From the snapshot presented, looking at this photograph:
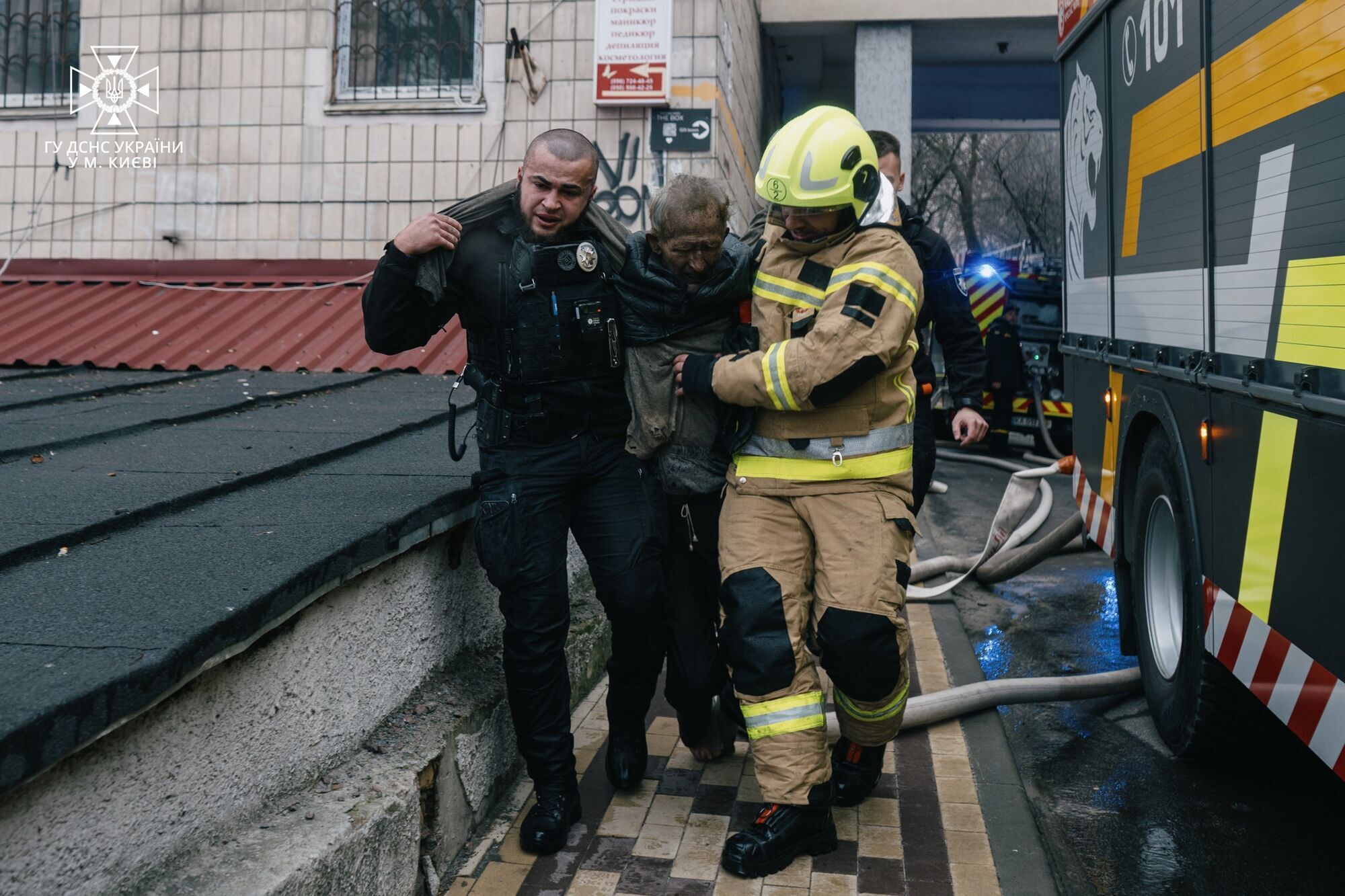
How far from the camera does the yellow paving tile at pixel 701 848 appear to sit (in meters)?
3.32

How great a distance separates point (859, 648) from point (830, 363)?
0.78 m

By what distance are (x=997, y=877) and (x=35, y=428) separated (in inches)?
158

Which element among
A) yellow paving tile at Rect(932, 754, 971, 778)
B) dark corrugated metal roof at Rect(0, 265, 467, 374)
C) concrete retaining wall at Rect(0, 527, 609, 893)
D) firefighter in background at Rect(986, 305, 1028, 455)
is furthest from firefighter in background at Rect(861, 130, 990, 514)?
firefighter in background at Rect(986, 305, 1028, 455)

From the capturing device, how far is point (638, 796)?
3.84 metres

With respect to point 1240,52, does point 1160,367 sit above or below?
below

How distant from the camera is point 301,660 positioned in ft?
9.18

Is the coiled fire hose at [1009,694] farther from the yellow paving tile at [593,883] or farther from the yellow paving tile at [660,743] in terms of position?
the yellow paving tile at [593,883]

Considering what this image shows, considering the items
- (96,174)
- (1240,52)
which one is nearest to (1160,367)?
(1240,52)

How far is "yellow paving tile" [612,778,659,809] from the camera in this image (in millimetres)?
3785

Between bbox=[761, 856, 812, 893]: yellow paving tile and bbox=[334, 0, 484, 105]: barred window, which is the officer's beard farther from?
bbox=[334, 0, 484, 105]: barred window

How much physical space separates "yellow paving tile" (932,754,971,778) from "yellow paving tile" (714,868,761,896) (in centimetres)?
→ 105

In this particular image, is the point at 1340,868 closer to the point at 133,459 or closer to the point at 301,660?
the point at 301,660

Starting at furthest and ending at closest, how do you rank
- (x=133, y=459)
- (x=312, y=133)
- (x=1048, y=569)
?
1. (x=312, y=133)
2. (x=1048, y=569)
3. (x=133, y=459)

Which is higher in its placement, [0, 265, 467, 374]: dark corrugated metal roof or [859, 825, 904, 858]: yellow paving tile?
[0, 265, 467, 374]: dark corrugated metal roof
